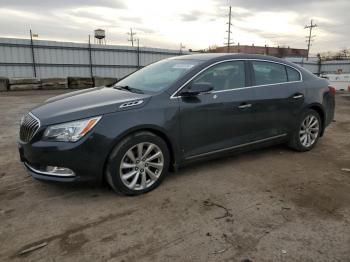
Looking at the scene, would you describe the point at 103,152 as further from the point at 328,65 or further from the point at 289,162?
the point at 328,65

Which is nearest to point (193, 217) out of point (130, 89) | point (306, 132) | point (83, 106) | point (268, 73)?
point (83, 106)

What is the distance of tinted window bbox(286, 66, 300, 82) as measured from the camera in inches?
202

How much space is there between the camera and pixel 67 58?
22.0 meters

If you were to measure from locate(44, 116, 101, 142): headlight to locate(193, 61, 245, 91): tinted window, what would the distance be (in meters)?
1.48

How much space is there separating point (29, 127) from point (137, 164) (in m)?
1.22

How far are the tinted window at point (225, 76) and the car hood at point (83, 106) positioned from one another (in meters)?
0.89

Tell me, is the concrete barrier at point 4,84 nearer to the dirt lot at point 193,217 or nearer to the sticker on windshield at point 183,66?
the dirt lot at point 193,217

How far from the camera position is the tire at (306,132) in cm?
522

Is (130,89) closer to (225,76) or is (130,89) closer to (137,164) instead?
(137,164)

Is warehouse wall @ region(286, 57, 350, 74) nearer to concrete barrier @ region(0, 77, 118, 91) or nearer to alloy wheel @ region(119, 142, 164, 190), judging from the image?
concrete barrier @ region(0, 77, 118, 91)

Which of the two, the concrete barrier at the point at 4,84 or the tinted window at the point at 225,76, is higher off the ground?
the tinted window at the point at 225,76

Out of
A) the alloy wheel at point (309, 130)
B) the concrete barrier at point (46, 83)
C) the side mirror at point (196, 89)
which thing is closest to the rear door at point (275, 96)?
the alloy wheel at point (309, 130)

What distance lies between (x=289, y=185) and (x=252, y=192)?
1.86 ft

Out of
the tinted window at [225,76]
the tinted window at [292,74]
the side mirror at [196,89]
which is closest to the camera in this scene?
the side mirror at [196,89]
